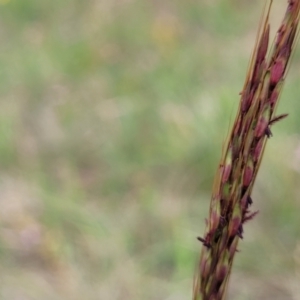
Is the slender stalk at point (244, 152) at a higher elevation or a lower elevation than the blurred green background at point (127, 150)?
lower

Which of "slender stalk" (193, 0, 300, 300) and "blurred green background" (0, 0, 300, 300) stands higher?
"blurred green background" (0, 0, 300, 300)

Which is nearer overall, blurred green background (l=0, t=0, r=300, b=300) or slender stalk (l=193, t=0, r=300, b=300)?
slender stalk (l=193, t=0, r=300, b=300)

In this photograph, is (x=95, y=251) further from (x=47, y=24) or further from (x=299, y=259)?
(x=47, y=24)

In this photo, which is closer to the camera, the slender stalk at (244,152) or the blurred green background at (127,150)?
the slender stalk at (244,152)

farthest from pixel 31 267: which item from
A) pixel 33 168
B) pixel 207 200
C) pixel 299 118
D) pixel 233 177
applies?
pixel 233 177

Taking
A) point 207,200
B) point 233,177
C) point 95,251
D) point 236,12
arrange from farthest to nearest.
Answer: point 236,12 → point 207,200 → point 95,251 → point 233,177
